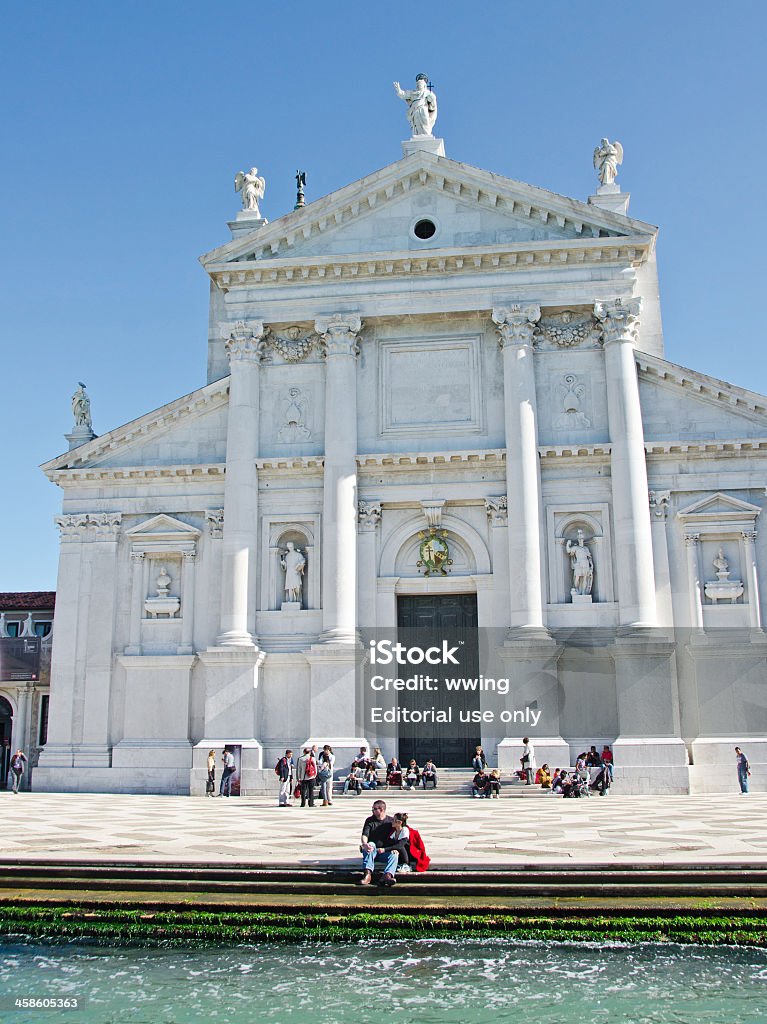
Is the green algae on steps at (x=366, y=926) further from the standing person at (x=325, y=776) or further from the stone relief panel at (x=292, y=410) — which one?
the stone relief panel at (x=292, y=410)

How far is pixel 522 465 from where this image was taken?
1368 inches

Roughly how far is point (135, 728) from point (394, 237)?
19.2m

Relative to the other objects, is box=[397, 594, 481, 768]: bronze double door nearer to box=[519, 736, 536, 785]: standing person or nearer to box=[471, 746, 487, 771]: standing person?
box=[519, 736, 536, 785]: standing person

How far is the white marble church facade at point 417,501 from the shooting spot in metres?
33.6

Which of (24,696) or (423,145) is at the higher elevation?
(423,145)

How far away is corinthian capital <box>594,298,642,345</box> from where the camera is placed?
35594 millimetres

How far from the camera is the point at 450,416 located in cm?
3659

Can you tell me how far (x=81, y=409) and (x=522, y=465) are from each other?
55.3ft

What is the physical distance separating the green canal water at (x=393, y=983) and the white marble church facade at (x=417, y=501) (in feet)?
67.7

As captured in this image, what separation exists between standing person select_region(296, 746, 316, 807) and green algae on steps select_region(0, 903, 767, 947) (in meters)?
14.4

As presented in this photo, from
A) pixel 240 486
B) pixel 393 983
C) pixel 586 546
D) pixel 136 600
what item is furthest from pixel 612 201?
pixel 393 983

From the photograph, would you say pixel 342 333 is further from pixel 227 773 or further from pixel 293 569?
pixel 227 773

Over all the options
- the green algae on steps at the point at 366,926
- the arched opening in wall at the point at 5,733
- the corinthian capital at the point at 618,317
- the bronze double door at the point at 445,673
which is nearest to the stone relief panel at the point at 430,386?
the corinthian capital at the point at 618,317

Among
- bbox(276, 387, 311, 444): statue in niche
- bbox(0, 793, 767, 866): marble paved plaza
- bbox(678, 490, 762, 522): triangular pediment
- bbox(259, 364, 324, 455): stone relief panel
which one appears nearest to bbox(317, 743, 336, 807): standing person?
bbox(0, 793, 767, 866): marble paved plaza
